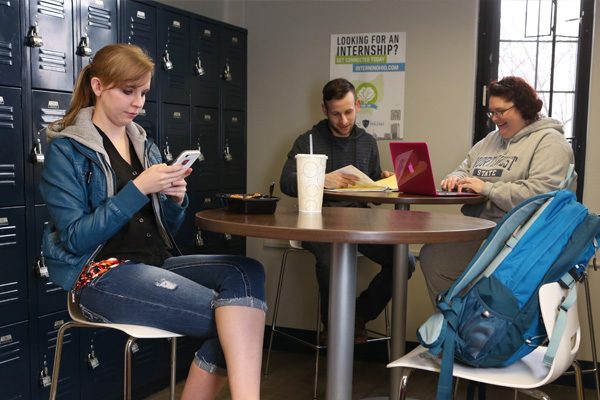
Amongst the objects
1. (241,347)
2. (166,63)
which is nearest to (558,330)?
(241,347)

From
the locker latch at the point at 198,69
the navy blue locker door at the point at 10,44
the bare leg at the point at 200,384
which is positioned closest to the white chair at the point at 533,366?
the bare leg at the point at 200,384

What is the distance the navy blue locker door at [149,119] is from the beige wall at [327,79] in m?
0.73

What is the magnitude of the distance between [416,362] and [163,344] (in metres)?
1.85

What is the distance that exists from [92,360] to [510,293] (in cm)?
191

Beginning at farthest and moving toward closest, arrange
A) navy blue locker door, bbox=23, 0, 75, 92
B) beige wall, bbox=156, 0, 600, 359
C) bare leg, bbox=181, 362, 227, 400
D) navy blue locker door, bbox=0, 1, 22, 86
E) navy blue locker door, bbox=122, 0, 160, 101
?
beige wall, bbox=156, 0, 600, 359 → navy blue locker door, bbox=122, 0, 160, 101 → navy blue locker door, bbox=23, 0, 75, 92 → navy blue locker door, bbox=0, 1, 22, 86 → bare leg, bbox=181, 362, 227, 400

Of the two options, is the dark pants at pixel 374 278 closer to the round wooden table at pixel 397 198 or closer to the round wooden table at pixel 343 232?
the round wooden table at pixel 397 198

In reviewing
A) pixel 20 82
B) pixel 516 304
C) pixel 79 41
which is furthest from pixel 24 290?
pixel 516 304

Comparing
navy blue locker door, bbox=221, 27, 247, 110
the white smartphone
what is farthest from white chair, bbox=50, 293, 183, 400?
navy blue locker door, bbox=221, 27, 247, 110

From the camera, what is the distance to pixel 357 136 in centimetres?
343

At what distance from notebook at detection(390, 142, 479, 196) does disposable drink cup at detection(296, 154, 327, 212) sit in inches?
27.2

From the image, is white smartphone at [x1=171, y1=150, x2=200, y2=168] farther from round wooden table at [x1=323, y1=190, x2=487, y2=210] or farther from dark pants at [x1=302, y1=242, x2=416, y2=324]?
dark pants at [x1=302, y1=242, x2=416, y2=324]

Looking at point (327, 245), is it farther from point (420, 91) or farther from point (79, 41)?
point (79, 41)

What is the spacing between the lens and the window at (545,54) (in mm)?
3367

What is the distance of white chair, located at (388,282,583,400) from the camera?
58.7 inches
